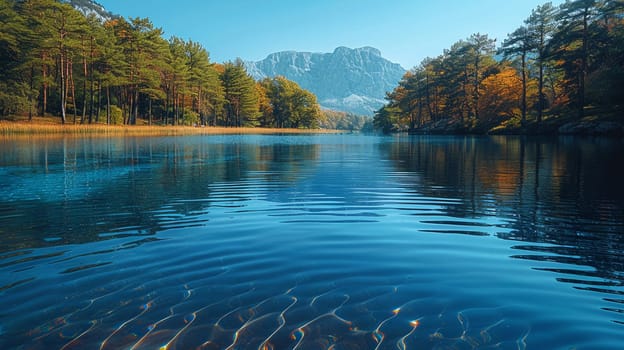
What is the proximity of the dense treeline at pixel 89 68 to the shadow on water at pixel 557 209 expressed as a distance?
53017 mm

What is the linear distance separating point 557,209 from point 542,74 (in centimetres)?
6231

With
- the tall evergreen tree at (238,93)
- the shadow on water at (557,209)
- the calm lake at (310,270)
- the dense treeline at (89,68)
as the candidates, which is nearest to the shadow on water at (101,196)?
the calm lake at (310,270)

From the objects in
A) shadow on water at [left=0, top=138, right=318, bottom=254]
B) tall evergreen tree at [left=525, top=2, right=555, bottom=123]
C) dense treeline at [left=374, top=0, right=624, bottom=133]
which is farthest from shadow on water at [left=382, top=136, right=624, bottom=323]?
tall evergreen tree at [left=525, top=2, right=555, bottom=123]

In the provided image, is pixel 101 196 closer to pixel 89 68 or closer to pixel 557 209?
pixel 557 209

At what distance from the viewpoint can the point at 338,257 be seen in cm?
530

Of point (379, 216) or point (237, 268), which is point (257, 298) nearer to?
point (237, 268)

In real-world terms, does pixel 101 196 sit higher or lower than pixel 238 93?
lower

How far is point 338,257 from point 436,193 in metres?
6.52

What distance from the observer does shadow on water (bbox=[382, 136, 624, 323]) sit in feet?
16.1

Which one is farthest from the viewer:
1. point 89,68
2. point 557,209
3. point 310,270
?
point 89,68

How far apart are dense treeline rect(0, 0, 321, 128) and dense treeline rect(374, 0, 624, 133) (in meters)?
55.7

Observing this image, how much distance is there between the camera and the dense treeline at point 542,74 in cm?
4256

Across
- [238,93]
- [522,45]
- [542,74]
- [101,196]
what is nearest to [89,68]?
[238,93]

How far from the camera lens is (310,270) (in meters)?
4.76
